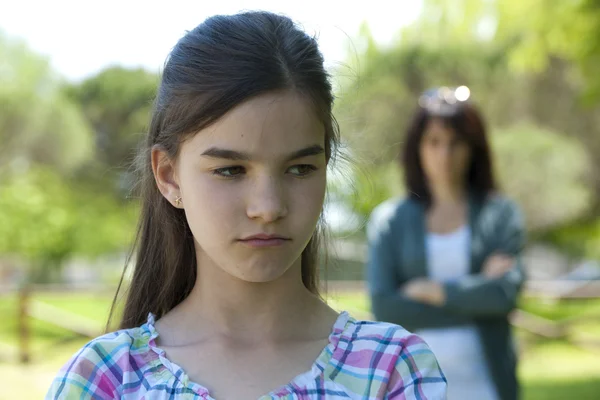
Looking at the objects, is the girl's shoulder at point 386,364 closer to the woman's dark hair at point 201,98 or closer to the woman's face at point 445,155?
the woman's dark hair at point 201,98

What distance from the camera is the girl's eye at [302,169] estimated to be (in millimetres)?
1481

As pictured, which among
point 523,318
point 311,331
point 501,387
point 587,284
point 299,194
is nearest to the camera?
point 299,194

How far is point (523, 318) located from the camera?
15.1 metres

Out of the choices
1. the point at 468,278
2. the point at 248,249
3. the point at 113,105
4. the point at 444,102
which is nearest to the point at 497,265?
the point at 468,278

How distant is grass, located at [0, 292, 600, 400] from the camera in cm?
1023

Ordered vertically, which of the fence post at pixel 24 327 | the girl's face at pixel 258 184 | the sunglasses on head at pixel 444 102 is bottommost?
the fence post at pixel 24 327

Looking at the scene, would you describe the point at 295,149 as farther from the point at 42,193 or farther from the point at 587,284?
the point at 587,284

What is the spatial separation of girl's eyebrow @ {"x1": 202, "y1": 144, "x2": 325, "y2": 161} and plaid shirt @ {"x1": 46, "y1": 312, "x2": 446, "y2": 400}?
33 cm

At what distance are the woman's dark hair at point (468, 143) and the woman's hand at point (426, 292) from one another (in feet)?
1.12

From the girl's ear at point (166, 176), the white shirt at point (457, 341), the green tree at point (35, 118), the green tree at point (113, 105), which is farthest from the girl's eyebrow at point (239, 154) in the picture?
the green tree at point (35, 118)

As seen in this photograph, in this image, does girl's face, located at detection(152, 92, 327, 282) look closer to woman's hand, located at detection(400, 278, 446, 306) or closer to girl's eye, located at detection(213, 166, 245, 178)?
girl's eye, located at detection(213, 166, 245, 178)

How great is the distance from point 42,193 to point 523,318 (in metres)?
8.70

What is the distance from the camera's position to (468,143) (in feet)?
11.5

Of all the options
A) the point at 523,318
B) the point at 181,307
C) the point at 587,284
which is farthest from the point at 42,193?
the point at 181,307
